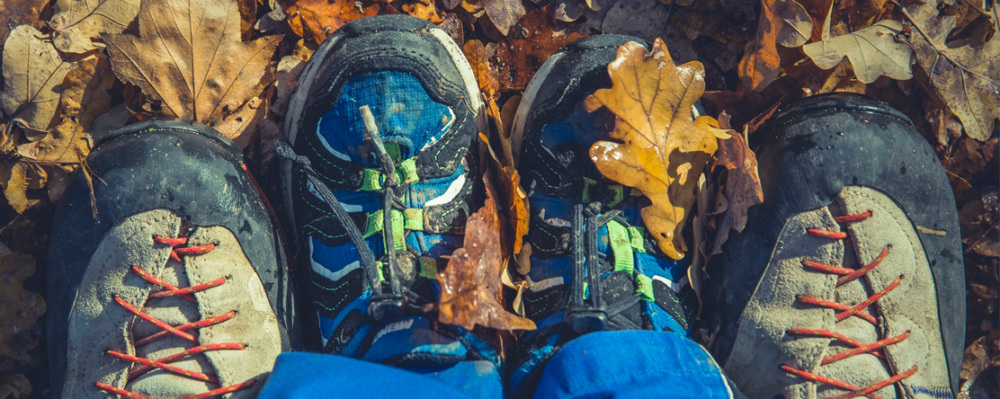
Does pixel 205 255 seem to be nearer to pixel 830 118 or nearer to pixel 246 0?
pixel 246 0

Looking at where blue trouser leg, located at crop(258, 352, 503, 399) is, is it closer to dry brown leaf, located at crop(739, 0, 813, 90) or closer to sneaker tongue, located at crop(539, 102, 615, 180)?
sneaker tongue, located at crop(539, 102, 615, 180)

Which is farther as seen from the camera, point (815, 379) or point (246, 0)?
point (246, 0)

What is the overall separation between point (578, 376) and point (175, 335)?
1276 mm

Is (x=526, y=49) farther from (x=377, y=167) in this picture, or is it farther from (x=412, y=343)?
(x=412, y=343)

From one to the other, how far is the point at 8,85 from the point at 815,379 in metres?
2.82

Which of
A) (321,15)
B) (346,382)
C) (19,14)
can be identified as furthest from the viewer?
(321,15)

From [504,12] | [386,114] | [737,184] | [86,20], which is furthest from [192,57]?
[737,184]

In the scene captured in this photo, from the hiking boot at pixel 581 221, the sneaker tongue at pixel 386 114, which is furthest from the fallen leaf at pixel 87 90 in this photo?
the hiking boot at pixel 581 221

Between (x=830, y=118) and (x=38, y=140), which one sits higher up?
(x=38, y=140)

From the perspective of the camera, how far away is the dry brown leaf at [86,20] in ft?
7.75

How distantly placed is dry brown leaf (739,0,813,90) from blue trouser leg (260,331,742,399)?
104 centimetres

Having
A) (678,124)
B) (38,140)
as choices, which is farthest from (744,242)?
(38,140)

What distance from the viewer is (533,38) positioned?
2670mm

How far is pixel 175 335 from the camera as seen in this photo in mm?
2176
